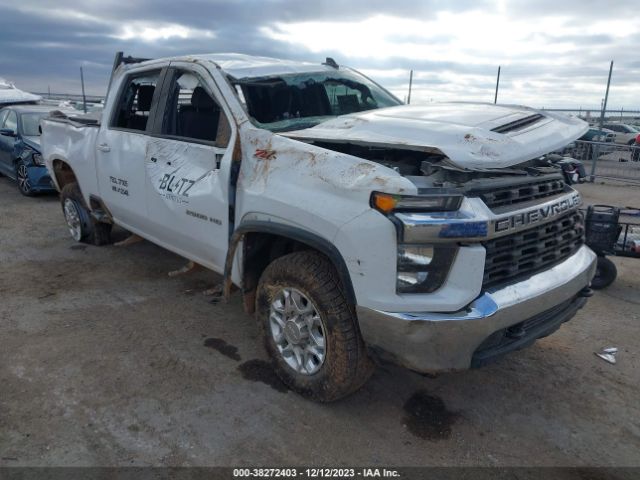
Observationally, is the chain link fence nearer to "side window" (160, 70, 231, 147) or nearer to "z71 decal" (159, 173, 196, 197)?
"side window" (160, 70, 231, 147)

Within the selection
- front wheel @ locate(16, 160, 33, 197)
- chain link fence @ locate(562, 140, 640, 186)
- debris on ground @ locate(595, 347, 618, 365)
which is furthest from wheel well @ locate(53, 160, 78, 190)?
chain link fence @ locate(562, 140, 640, 186)

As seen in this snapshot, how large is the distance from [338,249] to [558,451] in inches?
64.1

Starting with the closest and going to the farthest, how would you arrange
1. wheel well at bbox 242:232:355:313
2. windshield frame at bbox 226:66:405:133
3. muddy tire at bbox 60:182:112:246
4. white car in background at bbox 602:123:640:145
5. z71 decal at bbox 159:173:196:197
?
wheel well at bbox 242:232:355:313, windshield frame at bbox 226:66:405:133, z71 decal at bbox 159:173:196:197, muddy tire at bbox 60:182:112:246, white car in background at bbox 602:123:640:145

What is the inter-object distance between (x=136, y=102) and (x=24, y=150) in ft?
18.3

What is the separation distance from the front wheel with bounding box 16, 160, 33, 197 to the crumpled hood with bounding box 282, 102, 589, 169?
776 cm

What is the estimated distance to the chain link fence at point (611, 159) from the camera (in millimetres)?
11430

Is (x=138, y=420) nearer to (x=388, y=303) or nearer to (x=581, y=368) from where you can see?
(x=388, y=303)

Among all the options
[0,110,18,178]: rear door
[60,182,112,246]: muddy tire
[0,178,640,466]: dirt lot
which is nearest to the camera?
[0,178,640,466]: dirt lot

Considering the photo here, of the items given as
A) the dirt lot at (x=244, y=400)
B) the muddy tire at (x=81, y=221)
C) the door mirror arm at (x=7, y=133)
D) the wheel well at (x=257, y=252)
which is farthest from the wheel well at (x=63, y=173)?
the wheel well at (x=257, y=252)

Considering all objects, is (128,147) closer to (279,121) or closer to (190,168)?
(190,168)

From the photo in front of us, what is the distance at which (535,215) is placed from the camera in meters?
2.82

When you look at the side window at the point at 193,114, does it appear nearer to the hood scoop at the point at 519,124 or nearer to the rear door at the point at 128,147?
the rear door at the point at 128,147

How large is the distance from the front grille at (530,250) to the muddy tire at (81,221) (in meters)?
4.81

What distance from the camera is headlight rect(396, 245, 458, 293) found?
250 centimetres
